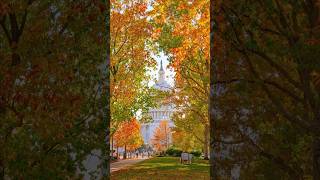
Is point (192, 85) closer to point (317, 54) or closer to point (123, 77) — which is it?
point (123, 77)

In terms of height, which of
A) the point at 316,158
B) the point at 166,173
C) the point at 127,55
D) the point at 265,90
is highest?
the point at 127,55

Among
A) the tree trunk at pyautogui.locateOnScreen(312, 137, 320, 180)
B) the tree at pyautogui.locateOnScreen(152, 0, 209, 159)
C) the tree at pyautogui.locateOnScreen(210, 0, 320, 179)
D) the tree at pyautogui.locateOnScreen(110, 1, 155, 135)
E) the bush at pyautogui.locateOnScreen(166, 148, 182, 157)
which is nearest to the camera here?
the tree trunk at pyautogui.locateOnScreen(312, 137, 320, 180)

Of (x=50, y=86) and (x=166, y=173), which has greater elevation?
(x=50, y=86)

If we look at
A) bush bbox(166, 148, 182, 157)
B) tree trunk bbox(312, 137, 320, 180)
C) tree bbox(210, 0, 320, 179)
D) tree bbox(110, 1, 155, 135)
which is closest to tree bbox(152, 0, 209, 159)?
tree bbox(110, 1, 155, 135)

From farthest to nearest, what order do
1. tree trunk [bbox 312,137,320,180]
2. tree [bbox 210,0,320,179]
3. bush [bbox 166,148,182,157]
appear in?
1. bush [bbox 166,148,182,157]
2. tree [bbox 210,0,320,179]
3. tree trunk [bbox 312,137,320,180]

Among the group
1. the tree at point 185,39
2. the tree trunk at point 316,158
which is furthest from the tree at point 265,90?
the tree at point 185,39

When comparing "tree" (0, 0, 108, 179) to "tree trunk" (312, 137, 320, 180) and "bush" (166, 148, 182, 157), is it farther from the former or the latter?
"bush" (166, 148, 182, 157)

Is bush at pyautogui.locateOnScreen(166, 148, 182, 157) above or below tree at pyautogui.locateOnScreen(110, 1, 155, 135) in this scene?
below

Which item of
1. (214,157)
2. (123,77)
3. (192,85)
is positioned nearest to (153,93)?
(192,85)

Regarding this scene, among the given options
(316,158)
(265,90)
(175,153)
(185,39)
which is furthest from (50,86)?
(175,153)

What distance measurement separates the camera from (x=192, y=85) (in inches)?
1244

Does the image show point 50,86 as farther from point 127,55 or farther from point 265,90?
point 127,55

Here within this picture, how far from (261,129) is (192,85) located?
2394cm

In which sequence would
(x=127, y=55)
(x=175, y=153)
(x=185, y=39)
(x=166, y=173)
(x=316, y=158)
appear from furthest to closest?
(x=175, y=153) < (x=127, y=55) < (x=185, y=39) < (x=166, y=173) < (x=316, y=158)
